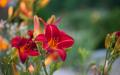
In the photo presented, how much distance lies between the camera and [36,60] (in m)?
1.14

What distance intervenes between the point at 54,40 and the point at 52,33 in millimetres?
21

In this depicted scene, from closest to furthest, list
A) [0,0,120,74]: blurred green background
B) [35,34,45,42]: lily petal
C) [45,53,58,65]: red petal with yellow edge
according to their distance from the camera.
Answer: [35,34,45,42]: lily petal → [45,53,58,65]: red petal with yellow edge → [0,0,120,74]: blurred green background

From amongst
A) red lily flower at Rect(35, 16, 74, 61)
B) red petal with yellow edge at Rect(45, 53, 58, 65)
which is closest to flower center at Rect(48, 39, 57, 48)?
red lily flower at Rect(35, 16, 74, 61)

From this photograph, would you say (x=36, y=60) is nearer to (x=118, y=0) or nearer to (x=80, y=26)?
(x=80, y=26)

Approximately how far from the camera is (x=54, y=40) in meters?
1.13

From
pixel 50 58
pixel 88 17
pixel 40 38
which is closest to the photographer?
pixel 40 38

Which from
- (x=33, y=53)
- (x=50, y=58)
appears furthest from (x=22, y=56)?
(x=50, y=58)

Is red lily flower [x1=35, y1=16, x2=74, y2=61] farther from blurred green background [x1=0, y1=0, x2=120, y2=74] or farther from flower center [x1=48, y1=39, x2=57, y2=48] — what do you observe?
blurred green background [x1=0, y1=0, x2=120, y2=74]

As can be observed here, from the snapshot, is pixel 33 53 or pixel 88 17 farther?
pixel 88 17

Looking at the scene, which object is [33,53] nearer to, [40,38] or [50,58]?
[40,38]

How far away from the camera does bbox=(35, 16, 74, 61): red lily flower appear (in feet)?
3.56

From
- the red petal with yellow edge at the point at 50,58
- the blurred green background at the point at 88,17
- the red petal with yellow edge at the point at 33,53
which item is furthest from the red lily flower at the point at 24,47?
the blurred green background at the point at 88,17

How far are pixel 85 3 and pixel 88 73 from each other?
5679 millimetres

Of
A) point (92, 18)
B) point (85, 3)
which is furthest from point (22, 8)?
point (85, 3)
